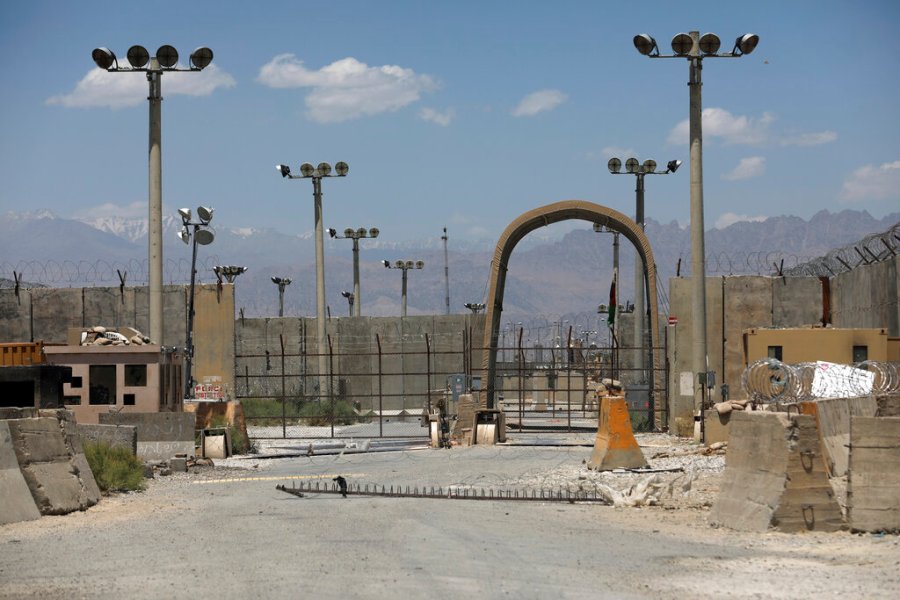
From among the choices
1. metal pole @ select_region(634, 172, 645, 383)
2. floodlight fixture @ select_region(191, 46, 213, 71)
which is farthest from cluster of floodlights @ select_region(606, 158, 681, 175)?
floodlight fixture @ select_region(191, 46, 213, 71)

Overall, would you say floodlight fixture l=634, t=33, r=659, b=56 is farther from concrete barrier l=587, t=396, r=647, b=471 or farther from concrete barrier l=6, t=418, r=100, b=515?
concrete barrier l=6, t=418, r=100, b=515

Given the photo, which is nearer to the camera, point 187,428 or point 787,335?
point 187,428

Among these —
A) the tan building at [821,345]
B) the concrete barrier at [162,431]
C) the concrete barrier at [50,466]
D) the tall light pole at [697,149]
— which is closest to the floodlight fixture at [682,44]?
the tall light pole at [697,149]

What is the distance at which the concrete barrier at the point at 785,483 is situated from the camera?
12812mm

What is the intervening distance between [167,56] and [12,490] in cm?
1484

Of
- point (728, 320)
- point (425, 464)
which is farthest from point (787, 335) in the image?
point (425, 464)

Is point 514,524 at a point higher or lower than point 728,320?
lower

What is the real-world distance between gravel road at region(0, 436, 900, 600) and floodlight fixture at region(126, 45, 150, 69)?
12492 mm

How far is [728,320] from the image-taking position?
1264 inches

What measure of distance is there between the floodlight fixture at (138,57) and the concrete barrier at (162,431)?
8.03 m

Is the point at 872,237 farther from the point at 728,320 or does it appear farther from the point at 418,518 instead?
the point at 418,518

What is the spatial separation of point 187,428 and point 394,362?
23.3m

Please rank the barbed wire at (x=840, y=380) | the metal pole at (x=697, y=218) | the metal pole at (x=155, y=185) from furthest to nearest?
the metal pole at (x=155, y=185) → the metal pole at (x=697, y=218) → the barbed wire at (x=840, y=380)

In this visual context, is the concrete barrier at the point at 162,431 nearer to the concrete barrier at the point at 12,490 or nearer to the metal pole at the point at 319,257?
the concrete barrier at the point at 12,490
